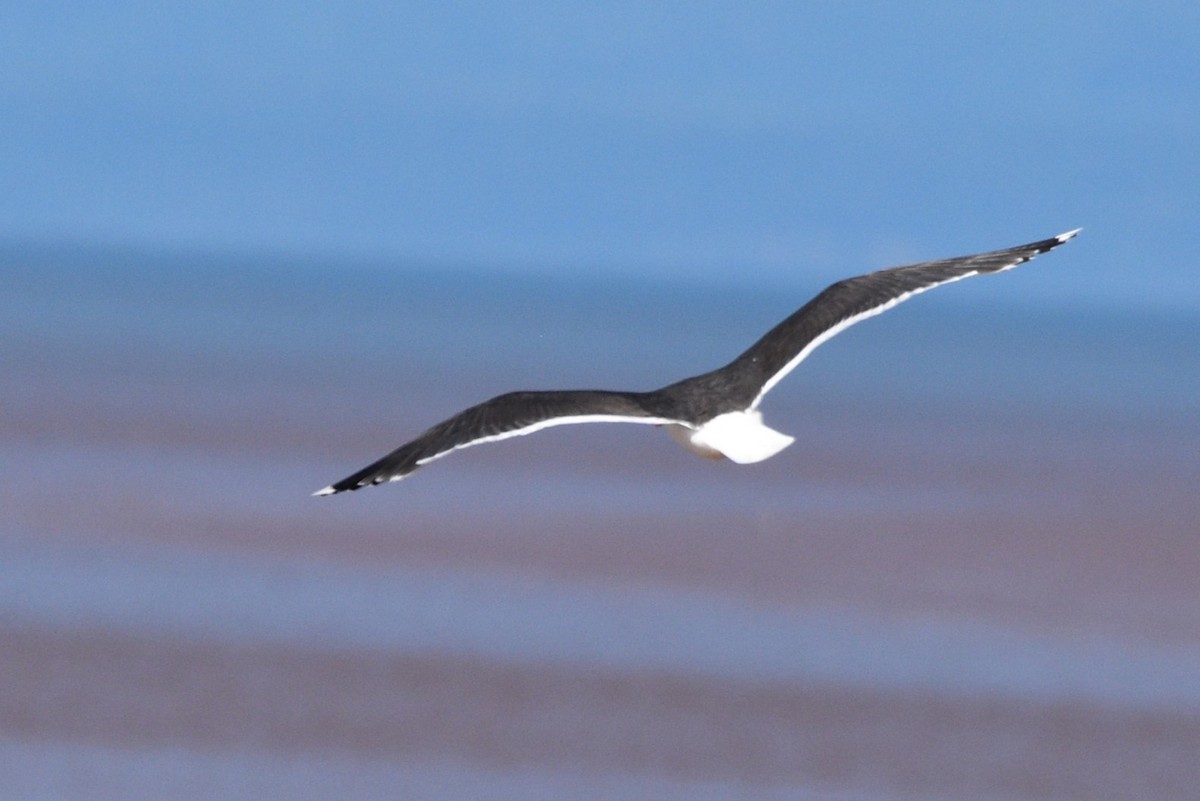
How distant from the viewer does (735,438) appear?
1312 centimetres

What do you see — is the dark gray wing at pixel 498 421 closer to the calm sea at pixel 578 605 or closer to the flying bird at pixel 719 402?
the flying bird at pixel 719 402

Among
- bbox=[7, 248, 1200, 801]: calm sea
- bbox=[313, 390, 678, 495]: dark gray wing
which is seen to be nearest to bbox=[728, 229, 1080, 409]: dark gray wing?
bbox=[313, 390, 678, 495]: dark gray wing

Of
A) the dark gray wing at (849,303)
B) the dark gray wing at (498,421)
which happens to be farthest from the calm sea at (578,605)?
the dark gray wing at (498,421)

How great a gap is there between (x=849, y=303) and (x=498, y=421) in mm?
2495

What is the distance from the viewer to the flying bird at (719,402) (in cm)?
1207

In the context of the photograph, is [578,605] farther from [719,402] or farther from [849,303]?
[719,402]

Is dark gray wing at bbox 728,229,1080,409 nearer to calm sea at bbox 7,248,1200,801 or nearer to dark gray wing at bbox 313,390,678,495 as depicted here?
dark gray wing at bbox 313,390,678,495

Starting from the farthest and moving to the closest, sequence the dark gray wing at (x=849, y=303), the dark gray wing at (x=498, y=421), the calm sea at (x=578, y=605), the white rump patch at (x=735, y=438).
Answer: the calm sea at (x=578, y=605) < the dark gray wing at (x=849, y=303) < the white rump patch at (x=735, y=438) < the dark gray wing at (x=498, y=421)

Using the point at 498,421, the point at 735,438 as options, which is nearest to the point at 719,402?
the point at 735,438

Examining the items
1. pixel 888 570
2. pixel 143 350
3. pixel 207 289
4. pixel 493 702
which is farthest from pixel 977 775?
pixel 207 289

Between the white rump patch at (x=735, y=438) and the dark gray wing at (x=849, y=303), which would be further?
the dark gray wing at (x=849, y=303)

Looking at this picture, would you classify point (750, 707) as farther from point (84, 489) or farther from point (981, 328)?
point (981, 328)

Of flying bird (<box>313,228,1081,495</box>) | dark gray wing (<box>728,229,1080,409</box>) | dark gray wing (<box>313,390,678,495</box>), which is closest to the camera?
dark gray wing (<box>313,390,678,495</box>)

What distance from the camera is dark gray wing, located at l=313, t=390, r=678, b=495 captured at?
11.9 meters
